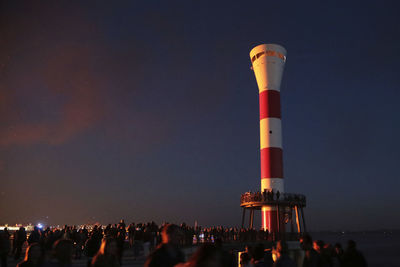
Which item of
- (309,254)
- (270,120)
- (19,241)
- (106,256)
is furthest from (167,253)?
(270,120)

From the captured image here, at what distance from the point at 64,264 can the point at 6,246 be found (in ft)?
32.2

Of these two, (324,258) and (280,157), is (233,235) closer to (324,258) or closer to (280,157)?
(280,157)

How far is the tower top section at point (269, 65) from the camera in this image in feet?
118

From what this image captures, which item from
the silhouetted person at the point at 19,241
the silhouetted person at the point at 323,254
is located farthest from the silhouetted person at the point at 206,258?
the silhouetted person at the point at 19,241

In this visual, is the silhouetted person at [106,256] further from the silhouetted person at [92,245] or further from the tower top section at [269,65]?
the tower top section at [269,65]

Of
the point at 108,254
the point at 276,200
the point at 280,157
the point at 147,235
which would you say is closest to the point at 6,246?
the point at 147,235

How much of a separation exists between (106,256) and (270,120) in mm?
31037

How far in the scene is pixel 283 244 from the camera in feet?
22.6

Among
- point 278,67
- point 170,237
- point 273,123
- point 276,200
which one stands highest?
point 278,67

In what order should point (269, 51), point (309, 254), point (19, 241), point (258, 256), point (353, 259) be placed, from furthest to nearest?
point (269, 51)
point (19, 241)
point (353, 259)
point (258, 256)
point (309, 254)

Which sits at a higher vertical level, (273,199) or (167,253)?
(273,199)

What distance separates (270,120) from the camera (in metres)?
35.2

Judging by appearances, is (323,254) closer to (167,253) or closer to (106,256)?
(167,253)

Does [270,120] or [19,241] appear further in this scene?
[270,120]
